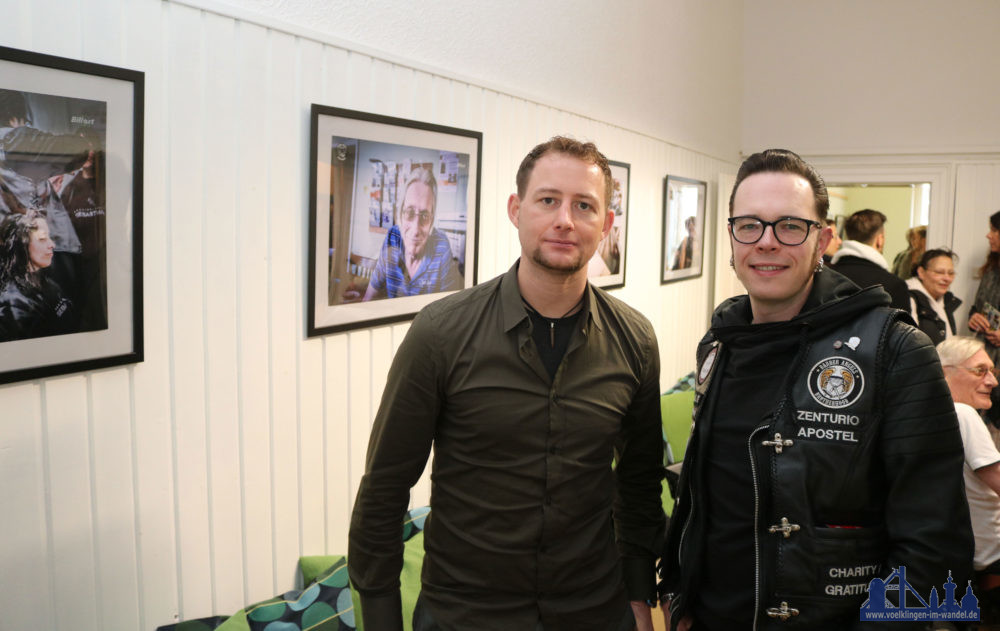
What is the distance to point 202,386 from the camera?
212 cm

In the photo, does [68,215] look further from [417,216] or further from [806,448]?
[806,448]

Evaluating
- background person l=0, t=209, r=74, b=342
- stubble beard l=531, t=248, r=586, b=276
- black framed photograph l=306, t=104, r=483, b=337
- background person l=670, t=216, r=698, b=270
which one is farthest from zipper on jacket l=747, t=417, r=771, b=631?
background person l=670, t=216, r=698, b=270

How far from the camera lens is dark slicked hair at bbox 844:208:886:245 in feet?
15.9

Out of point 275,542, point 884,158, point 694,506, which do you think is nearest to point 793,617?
point 694,506

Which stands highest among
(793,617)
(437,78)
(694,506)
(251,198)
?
(437,78)

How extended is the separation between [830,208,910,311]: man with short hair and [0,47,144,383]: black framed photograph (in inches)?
153

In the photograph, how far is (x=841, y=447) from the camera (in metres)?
1.49

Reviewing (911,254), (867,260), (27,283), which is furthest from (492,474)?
(911,254)

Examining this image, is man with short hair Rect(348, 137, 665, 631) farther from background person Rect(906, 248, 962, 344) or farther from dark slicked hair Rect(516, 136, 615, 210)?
background person Rect(906, 248, 962, 344)

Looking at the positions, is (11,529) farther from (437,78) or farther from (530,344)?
(437,78)

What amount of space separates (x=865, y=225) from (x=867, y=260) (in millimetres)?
430

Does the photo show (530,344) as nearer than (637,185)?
Yes

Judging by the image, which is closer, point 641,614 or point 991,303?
point 641,614

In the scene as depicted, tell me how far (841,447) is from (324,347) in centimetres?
172
